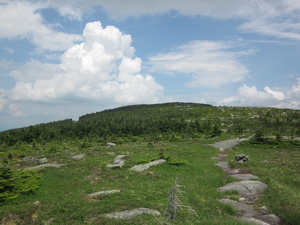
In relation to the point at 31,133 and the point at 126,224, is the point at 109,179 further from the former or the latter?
the point at 31,133

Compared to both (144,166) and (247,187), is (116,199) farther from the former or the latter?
(247,187)

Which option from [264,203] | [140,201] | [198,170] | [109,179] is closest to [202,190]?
[264,203]

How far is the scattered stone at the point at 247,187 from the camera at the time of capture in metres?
18.0

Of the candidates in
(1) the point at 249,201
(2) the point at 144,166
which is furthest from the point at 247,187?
(2) the point at 144,166

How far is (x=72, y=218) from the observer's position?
1224 centimetres

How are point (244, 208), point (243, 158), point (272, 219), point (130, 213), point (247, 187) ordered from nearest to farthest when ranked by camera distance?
point (130, 213) → point (272, 219) → point (244, 208) → point (247, 187) → point (243, 158)

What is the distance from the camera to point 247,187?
18875mm

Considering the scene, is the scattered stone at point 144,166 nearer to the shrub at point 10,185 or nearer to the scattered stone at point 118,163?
the scattered stone at point 118,163

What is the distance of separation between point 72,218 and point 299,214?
13968 mm

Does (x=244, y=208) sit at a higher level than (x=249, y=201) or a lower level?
higher

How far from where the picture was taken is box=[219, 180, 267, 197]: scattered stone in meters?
18.0

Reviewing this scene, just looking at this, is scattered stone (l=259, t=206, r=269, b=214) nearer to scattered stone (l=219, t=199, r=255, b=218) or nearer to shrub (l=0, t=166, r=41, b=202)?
scattered stone (l=219, t=199, r=255, b=218)

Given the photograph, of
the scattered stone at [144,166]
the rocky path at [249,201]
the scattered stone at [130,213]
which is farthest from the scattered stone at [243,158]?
the scattered stone at [130,213]

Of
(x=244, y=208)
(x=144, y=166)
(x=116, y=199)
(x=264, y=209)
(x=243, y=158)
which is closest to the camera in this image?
(x=264, y=209)
